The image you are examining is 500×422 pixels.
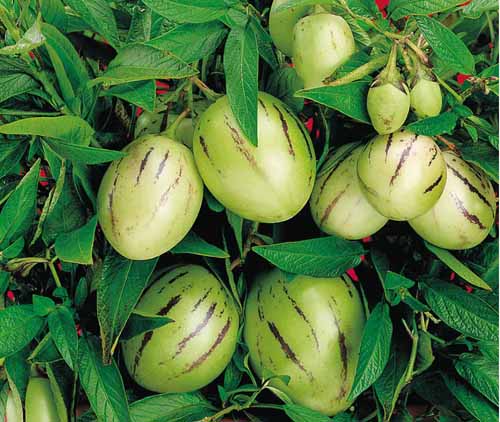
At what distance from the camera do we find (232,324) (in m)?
0.43

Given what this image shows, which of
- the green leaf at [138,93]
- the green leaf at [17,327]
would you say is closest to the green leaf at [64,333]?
the green leaf at [17,327]

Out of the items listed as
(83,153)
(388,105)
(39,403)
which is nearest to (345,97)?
(388,105)

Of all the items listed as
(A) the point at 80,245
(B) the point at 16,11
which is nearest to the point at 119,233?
(A) the point at 80,245

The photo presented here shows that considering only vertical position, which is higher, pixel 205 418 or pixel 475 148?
pixel 475 148

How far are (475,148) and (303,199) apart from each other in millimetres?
100

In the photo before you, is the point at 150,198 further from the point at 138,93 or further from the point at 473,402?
the point at 473,402

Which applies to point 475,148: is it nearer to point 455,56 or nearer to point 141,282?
point 455,56

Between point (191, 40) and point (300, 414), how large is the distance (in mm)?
203

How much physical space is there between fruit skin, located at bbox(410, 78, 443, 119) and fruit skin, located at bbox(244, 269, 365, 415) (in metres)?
0.11

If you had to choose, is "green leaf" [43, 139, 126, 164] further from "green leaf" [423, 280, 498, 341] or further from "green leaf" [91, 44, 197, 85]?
"green leaf" [423, 280, 498, 341]

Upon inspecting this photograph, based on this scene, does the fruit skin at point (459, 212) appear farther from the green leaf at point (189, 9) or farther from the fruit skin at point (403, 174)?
the green leaf at point (189, 9)

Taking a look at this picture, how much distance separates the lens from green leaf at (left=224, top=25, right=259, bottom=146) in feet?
1.16

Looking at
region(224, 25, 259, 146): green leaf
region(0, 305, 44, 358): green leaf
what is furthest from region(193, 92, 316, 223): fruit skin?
region(0, 305, 44, 358): green leaf

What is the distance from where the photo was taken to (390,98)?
0.35 meters
